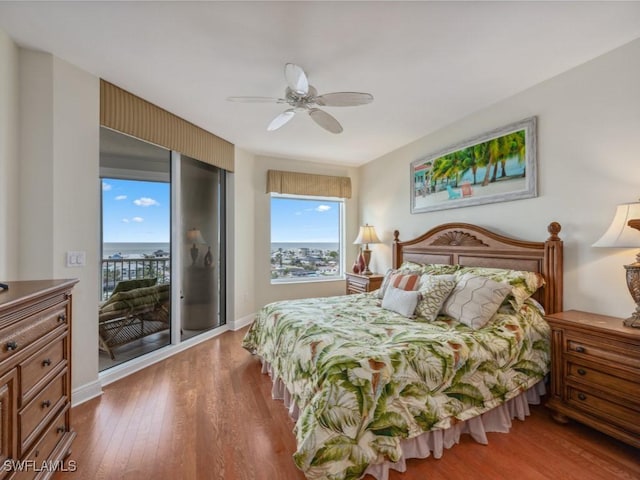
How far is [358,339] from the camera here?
6.19ft

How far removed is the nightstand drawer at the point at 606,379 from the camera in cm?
165

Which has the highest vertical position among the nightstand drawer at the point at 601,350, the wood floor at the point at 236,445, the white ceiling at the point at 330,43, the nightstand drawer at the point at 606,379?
the white ceiling at the point at 330,43

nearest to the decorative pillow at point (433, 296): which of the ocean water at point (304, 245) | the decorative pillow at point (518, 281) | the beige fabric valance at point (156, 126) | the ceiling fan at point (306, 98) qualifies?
the decorative pillow at point (518, 281)

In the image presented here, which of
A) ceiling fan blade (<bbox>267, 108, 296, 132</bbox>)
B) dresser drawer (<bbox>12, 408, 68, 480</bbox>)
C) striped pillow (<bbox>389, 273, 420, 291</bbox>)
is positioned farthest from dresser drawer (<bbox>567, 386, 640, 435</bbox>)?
dresser drawer (<bbox>12, 408, 68, 480</bbox>)

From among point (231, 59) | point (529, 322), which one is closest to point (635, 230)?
point (529, 322)

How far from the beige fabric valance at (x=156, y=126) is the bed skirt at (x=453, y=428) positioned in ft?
8.38

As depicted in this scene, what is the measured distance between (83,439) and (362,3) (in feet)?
10.2

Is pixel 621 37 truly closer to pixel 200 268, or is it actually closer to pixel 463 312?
pixel 463 312

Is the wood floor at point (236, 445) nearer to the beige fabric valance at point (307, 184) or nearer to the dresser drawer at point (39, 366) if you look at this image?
the dresser drawer at point (39, 366)

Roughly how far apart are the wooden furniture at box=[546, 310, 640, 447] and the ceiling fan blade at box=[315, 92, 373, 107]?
6.64 ft

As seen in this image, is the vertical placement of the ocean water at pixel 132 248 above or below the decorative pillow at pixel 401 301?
above

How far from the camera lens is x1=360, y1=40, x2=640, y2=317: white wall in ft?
6.62

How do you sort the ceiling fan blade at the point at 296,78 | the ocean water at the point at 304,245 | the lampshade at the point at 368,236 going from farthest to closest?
the ocean water at the point at 304,245 < the lampshade at the point at 368,236 < the ceiling fan blade at the point at 296,78

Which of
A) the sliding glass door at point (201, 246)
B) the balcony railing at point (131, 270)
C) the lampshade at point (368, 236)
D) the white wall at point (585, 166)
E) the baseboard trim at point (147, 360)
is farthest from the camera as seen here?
the lampshade at point (368, 236)
